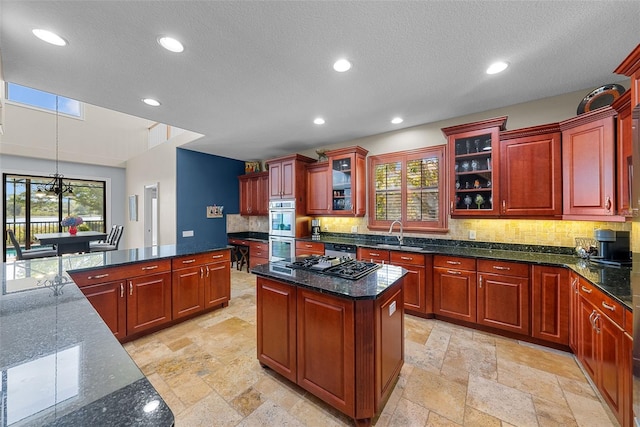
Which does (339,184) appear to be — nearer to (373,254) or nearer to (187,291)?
(373,254)

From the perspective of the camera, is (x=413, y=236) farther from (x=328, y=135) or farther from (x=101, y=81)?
(x=101, y=81)

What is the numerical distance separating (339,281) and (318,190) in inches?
121

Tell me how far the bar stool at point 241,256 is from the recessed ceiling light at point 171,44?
172 inches

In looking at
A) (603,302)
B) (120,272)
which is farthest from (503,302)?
(120,272)

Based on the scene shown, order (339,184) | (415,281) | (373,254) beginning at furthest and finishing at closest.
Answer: (339,184), (373,254), (415,281)

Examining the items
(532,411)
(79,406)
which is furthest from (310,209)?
(79,406)

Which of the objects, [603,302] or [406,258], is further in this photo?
[406,258]

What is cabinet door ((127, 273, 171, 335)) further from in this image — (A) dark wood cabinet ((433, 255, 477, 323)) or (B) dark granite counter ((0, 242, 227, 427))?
(A) dark wood cabinet ((433, 255, 477, 323))

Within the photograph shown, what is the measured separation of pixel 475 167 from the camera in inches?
126

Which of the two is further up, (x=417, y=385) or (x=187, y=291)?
(x=187, y=291)

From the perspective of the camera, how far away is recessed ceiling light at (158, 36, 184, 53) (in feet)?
6.20

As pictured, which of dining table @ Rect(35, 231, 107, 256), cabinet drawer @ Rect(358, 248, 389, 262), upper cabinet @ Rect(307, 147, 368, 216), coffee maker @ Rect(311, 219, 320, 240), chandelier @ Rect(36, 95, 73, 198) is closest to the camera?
cabinet drawer @ Rect(358, 248, 389, 262)

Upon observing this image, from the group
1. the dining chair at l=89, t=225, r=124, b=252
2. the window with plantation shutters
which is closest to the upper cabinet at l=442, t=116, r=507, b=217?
the window with plantation shutters

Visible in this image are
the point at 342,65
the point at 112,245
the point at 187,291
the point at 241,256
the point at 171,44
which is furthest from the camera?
the point at 241,256
